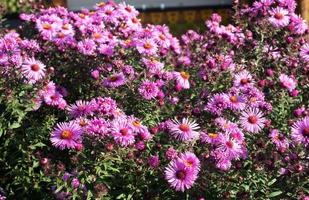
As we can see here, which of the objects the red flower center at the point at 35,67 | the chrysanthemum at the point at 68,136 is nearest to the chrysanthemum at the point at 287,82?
the chrysanthemum at the point at 68,136

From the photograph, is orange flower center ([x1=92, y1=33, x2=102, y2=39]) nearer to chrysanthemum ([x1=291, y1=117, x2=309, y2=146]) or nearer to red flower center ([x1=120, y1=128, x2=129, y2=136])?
red flower center ([x1=120, y1=128, x2=129, y2=136])

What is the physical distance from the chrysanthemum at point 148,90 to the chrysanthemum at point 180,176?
724 mm

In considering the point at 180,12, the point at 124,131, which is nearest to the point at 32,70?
the point at 124,131

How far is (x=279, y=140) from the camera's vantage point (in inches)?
128

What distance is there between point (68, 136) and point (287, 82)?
5.05 ft

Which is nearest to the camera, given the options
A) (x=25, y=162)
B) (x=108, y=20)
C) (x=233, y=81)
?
(x=25, y=162)

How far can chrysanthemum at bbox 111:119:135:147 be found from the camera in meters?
2.97

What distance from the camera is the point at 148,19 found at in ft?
23.1

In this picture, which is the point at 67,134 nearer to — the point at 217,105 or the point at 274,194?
the point at 217,105

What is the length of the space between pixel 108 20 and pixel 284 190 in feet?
6.99

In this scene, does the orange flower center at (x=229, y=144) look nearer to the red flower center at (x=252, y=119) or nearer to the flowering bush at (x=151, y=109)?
the flowering bush at (x=151, y=109)

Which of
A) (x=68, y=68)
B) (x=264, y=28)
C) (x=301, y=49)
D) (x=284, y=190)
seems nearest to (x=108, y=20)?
(x=68, y=68)

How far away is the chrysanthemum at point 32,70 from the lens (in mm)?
3631

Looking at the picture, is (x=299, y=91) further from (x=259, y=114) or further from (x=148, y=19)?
(x=148, y=19)
